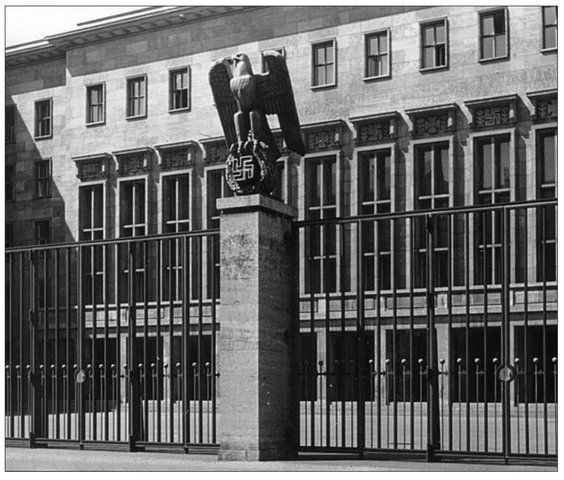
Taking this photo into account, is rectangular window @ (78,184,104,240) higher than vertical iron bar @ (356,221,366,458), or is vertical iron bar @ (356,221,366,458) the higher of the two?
rectangular window @ (78,184,104,240)

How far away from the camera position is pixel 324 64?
37.9 metres

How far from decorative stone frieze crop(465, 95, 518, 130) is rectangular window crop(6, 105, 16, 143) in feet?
69.2

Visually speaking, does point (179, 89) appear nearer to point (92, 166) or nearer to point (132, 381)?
point (92, 166)

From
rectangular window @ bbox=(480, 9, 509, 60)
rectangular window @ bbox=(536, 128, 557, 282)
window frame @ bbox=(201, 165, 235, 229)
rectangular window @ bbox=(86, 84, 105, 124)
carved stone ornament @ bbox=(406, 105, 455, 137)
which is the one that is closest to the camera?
rectangular window @ bbox=(536, 128, 557, 282)

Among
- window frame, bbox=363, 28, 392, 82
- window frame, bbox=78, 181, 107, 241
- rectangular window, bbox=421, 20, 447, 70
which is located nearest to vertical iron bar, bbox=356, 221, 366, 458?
rectangular window, bbox=421, 20, 447, 70

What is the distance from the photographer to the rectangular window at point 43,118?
153 feet

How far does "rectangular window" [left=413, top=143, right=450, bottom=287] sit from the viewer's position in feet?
112

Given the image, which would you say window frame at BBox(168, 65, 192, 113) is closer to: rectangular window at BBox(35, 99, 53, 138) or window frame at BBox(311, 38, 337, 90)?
window frame at BBox(311, 38, 337, 90)

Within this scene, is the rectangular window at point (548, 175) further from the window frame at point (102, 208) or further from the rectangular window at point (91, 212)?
the rectangular window at point (91, 212)

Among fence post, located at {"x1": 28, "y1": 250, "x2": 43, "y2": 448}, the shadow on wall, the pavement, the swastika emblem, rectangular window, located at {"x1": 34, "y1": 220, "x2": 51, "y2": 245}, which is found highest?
the shadow on wall

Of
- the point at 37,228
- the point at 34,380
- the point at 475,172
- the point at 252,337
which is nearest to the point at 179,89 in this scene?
the point at 37,228

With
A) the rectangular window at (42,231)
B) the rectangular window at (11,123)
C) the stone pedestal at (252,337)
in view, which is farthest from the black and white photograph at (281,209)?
the rectangular window at (11,123)

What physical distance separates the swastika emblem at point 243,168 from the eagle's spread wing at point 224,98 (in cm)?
69

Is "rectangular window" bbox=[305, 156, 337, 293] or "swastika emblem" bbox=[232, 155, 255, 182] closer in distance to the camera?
"swastika emblem" bbox=[232, 155, 255, 182]
